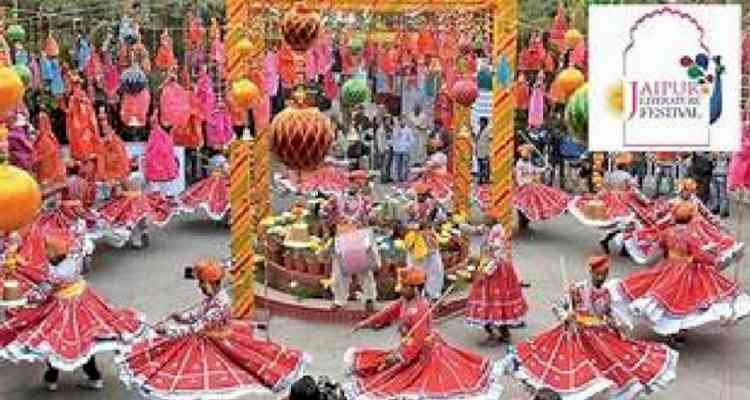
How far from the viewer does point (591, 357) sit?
1048 cm

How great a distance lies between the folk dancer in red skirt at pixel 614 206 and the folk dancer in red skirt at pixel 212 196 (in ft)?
15.5

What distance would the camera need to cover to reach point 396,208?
15000 mm

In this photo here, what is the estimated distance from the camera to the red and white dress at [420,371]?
33.2 ft

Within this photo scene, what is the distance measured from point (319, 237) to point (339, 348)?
228 centimetres

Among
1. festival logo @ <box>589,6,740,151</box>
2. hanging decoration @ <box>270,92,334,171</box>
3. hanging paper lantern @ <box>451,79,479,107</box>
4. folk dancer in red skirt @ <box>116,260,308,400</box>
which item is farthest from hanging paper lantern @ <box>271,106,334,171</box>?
hanging paper lantern @ <box>451,79,479,107</box>

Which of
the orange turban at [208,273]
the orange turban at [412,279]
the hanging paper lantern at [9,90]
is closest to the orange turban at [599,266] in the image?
the orange turban at [412,279]

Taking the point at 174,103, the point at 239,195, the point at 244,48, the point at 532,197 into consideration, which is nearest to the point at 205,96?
the point at 174,103

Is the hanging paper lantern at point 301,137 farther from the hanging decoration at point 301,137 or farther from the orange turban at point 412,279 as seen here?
the orange turban at point 412,279

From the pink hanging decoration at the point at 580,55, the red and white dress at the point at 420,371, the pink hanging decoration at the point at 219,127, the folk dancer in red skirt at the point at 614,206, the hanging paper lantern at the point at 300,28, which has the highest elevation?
the hanging paper lantern at the point at 300,28

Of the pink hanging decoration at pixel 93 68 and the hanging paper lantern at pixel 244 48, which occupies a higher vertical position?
the hanging paper lantern at pixel 244 48

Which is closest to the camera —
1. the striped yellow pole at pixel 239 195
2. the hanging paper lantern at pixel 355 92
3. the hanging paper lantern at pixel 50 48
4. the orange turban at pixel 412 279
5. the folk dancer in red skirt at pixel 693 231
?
the orange turban at pixel 412 279

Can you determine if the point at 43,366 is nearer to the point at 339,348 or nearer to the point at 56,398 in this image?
the point at 56,398

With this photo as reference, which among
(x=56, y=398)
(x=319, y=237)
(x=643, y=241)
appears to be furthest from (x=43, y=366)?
(x=643, y=241)

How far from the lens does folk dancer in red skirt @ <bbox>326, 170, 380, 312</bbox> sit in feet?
Answer: 43.9
